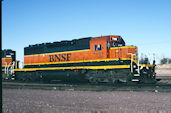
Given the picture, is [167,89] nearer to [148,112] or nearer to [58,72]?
[148,112]

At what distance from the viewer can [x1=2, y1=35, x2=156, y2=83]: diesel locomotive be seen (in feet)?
56.3

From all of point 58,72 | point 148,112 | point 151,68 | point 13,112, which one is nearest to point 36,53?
point 58,72

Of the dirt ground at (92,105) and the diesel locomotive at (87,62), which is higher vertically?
the diesel locomotive at (87,62)

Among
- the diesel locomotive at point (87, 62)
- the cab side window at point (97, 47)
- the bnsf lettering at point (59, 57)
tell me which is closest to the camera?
the diesel locomotive at point (87, 62)

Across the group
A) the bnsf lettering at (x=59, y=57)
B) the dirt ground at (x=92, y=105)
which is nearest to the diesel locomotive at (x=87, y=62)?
the bnsf lettering at (x=59, y=57)

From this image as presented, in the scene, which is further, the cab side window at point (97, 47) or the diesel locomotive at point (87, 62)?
the cab side window at point (97, 47)

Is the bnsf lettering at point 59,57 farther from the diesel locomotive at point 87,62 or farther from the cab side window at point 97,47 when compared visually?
the cab side window at point 97,47

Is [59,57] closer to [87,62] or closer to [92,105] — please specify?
[87,62]

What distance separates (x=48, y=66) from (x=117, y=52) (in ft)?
26.9

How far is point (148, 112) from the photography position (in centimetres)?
723

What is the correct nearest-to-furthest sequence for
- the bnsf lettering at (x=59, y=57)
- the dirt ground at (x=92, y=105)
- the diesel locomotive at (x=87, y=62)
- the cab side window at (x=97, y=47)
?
the dirt ground at (x=92, y=105) < the diesel locomotive at (x=87, y=62) < the cab side window at (x=97, y=47) < the bnsf lettering at (x=59, y=57)

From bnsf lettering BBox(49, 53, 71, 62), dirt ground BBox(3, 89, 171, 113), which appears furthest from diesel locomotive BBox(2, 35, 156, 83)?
dirt ground BBox(3, 89, 171, 113)

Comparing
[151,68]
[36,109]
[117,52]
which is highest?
[117,52]

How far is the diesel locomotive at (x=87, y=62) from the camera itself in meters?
17.2
